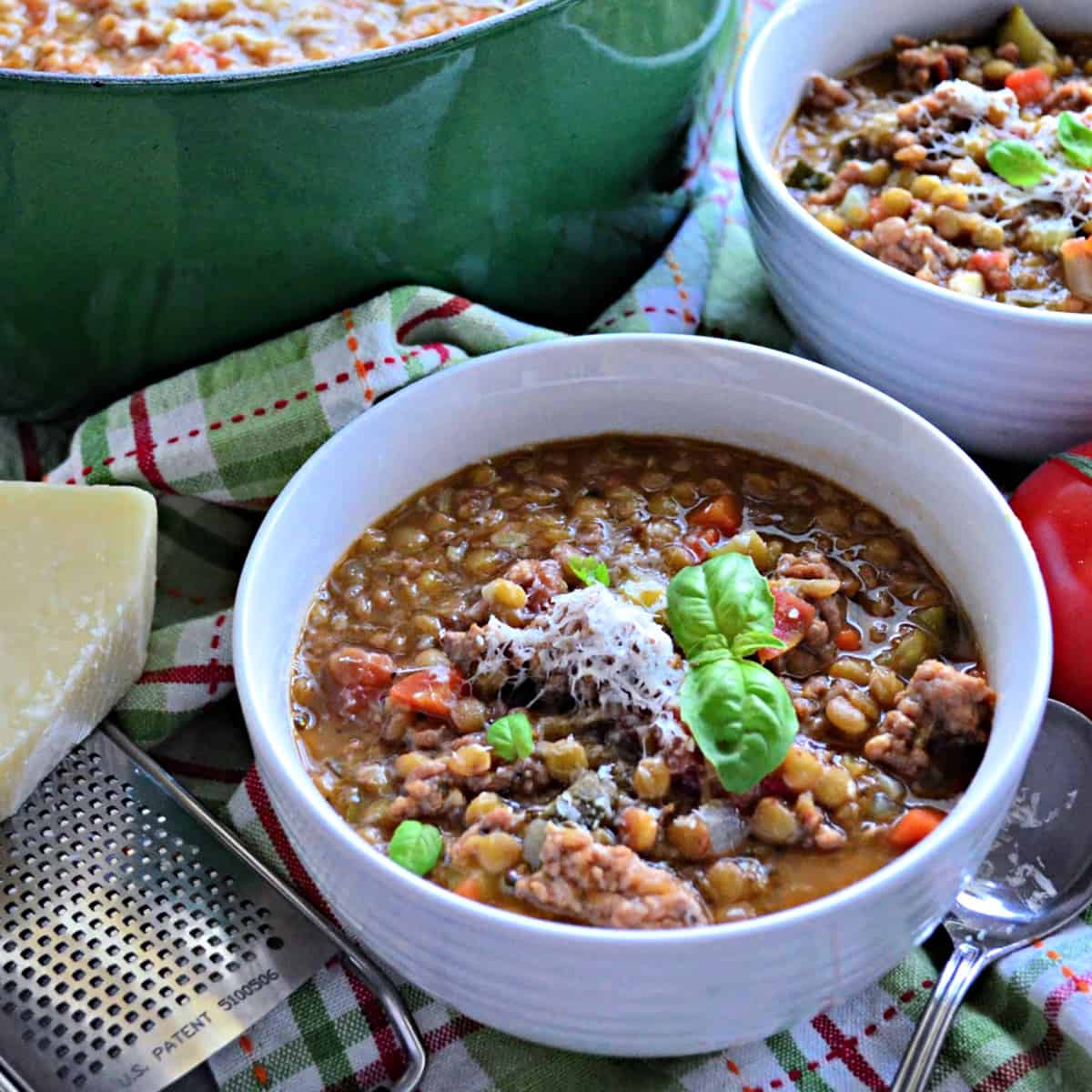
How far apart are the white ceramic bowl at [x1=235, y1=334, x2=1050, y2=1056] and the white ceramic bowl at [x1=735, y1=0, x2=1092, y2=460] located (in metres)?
0.32

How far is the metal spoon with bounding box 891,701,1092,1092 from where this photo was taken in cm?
278

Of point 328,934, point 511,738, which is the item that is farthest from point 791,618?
point 328,934

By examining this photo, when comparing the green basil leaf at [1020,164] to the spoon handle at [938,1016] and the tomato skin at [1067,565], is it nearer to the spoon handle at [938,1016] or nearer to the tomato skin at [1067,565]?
the tomato skin at [1067,565]

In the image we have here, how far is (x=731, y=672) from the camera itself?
2504 mm

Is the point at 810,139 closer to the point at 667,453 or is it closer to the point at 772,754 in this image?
the point at 667,453

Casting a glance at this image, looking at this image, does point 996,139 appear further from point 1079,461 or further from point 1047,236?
point 1079,461

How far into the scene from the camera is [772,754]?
2422mm

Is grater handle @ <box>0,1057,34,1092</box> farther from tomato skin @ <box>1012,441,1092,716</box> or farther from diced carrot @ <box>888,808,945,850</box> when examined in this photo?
tomato skin @ <box>1012,441,1092,716</box>

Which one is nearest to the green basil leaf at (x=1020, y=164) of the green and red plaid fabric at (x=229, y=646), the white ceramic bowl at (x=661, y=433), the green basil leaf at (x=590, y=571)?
the green and red plaid fabric at (x=229, y=646)

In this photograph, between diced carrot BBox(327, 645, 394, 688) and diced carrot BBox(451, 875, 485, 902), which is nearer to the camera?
diced carrot BBox(451, 875, 485, 902)

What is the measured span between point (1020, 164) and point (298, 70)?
168 centimetres

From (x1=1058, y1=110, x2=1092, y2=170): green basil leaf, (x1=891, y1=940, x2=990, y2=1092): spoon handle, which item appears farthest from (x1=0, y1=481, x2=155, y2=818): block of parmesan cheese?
(x1=1058, y1=110, x2=1092, y2=170): green basil leaf

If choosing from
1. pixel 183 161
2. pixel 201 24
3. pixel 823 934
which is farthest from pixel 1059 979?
pixel 201 24

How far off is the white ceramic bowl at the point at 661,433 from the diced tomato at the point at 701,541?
0.98ft
